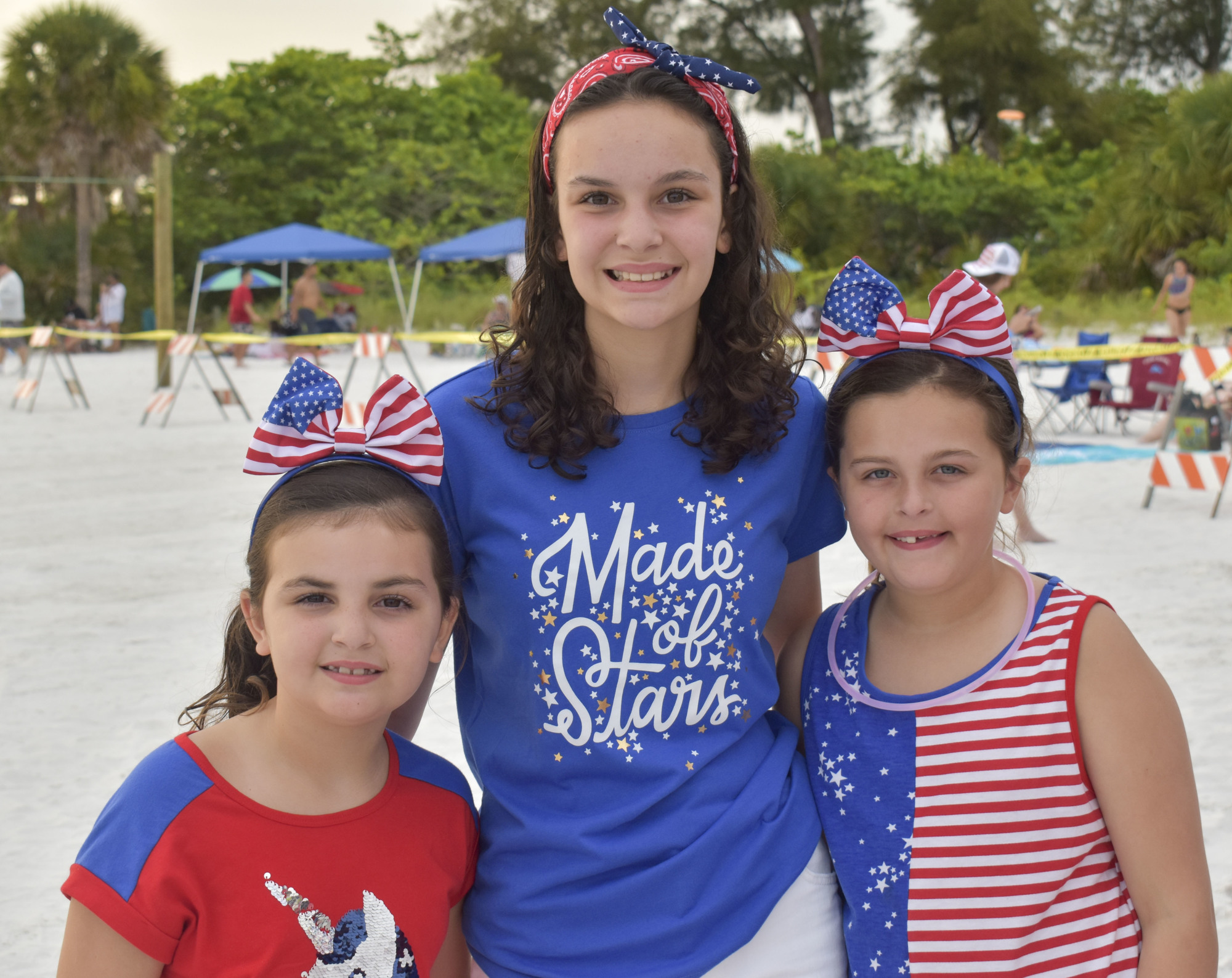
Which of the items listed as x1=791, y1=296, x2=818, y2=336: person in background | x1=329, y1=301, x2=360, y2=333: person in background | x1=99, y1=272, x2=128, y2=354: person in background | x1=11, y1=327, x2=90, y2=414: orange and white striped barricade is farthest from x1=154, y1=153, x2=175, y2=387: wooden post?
x1=791, y1=296, x2=818, y2=336: person in background

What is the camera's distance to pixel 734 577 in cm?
183

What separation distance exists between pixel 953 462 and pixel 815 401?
0.94ft

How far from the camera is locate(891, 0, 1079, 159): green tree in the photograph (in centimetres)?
3812

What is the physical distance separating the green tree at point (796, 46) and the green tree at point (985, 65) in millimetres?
2067

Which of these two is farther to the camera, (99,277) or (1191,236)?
(99,277)

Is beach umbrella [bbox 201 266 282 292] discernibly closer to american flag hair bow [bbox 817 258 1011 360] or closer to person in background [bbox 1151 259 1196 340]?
person in background [bbox 1151 259 1196 340]

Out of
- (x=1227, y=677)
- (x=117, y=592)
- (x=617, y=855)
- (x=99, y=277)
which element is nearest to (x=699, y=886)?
(x=617, y=855)

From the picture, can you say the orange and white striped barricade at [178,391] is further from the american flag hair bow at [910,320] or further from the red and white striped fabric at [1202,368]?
the american flag hair bow at [910,320]

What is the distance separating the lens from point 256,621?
187 cm

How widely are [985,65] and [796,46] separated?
753 centimetres

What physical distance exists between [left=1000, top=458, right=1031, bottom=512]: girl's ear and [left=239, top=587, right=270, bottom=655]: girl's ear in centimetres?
Answer: 118

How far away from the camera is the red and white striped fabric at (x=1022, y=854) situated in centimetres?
171

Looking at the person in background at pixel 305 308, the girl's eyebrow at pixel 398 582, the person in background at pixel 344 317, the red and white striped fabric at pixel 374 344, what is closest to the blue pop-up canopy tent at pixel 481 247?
the person in background at pixel 305 308

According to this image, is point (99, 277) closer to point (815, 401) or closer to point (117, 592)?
point (117, 592)
